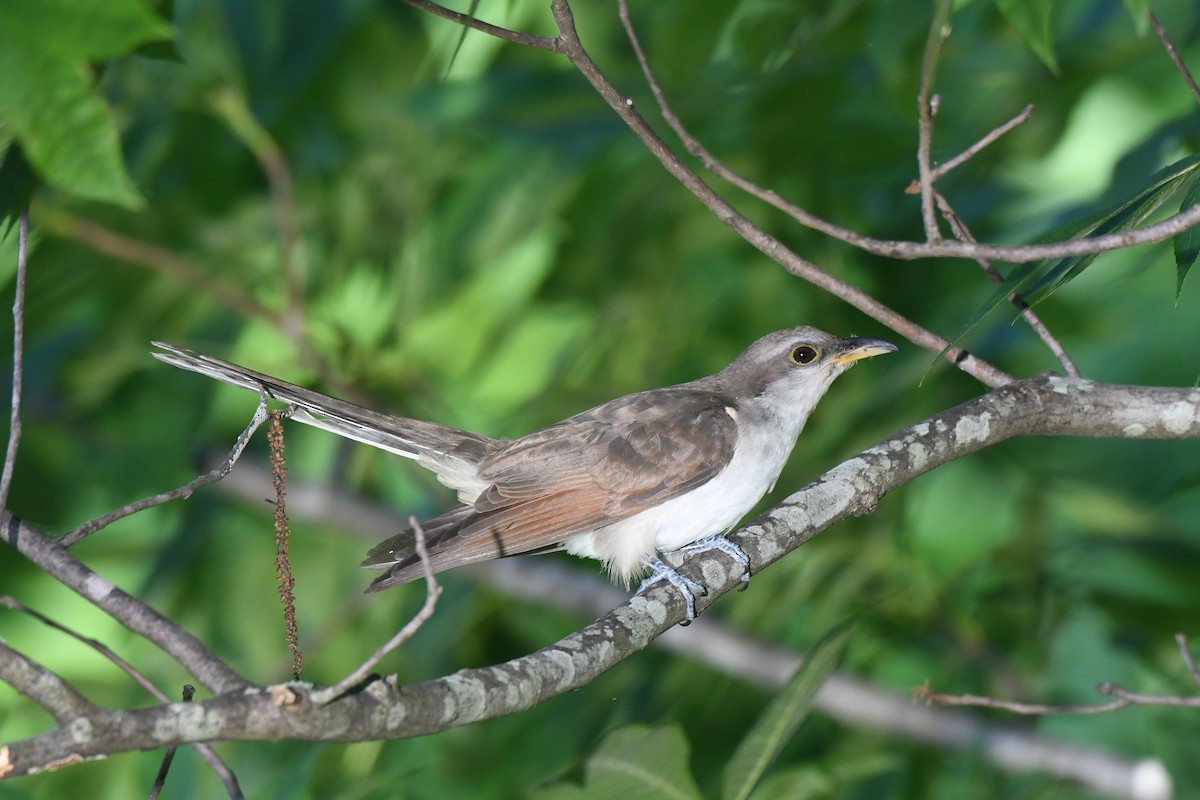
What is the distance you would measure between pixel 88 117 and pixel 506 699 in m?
2.07

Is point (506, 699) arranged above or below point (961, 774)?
below

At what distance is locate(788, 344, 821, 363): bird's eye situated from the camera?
596 cm

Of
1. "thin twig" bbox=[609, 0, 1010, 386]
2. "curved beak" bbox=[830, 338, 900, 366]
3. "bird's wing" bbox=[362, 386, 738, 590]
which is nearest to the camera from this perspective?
"thin twig" bbox=[609, 0, 1010, 386]

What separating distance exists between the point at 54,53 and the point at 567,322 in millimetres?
5042

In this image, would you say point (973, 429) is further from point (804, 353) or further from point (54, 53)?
point (54, 53)

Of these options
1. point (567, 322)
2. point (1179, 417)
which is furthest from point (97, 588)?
point (567, 322)

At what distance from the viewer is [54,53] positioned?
3.06 metres

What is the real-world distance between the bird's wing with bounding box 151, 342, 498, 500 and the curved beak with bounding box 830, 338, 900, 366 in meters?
1.87

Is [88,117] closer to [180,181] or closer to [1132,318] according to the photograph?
[180,181]

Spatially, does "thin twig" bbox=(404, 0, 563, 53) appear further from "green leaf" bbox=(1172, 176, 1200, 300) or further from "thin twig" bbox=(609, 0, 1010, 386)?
"green leaf" bbox=(1172, 176, 1200, 300)

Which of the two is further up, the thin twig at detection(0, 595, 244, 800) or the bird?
the bird

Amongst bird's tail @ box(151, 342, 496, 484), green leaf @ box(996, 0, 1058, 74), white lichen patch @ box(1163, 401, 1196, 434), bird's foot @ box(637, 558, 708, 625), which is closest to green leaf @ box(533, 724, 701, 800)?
bird's foot @ box(637, 558, 708, 625)

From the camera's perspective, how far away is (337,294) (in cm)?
721

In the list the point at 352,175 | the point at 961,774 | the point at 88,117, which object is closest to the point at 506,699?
the point at 88,117
